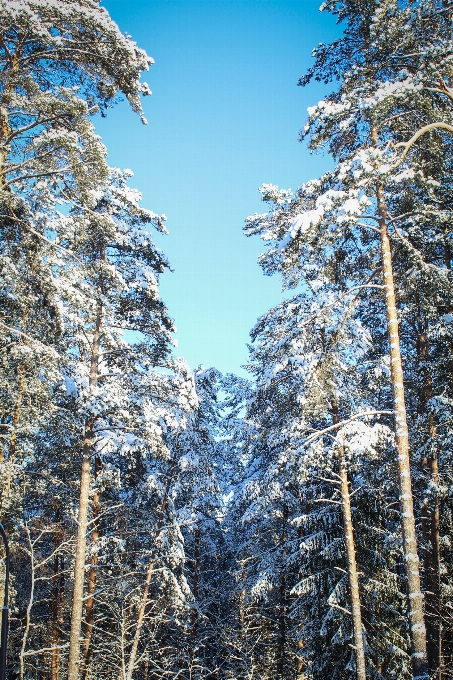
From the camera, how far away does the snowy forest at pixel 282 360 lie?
842 centimetres

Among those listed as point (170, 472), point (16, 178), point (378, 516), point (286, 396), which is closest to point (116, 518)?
point (170, 472)

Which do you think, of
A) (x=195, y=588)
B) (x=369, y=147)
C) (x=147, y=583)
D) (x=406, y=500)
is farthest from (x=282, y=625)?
(x=369, y=147)

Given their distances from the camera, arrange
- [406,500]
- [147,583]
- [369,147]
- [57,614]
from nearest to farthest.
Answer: [406,500] → [369,147] → [147,583] → [57,614]

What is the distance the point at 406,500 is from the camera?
301 inches

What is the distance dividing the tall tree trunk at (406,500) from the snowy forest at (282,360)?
0.12 ft

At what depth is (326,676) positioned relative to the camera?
11.4 m

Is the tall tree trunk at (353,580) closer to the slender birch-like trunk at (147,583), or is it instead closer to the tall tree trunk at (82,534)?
the slender birch-like trunk at (147,583)

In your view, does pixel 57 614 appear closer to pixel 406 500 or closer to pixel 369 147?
pixel 406 500

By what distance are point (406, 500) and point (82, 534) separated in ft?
25.2

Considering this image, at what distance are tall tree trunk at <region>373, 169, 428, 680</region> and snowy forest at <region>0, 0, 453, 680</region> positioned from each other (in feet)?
0.12

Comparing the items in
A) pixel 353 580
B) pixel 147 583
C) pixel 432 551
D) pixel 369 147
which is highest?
pixel 369 147

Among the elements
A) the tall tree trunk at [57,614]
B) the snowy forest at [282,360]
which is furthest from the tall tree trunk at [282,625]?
the tall tree trunk at [57,614]

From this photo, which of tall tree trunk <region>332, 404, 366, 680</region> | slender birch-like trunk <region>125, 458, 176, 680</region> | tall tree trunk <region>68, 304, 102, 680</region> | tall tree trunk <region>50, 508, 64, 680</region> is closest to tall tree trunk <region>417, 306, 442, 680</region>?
tall tree trunk <region>332, 404, 366, 680</region>

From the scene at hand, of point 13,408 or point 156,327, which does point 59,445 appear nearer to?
point 13,408
